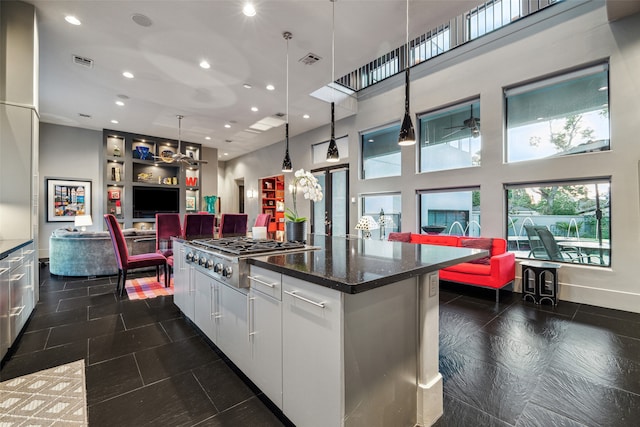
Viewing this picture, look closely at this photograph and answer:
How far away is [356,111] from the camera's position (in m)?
6.55

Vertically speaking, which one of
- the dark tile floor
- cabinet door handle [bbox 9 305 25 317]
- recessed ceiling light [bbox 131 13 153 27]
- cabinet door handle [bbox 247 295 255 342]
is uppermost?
recessed ceiling light [bbox 131 13 153 27]

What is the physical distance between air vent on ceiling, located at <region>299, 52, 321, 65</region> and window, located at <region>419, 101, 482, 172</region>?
2595 mm

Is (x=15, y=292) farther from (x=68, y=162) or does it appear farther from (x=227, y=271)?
(x=68, y=162)

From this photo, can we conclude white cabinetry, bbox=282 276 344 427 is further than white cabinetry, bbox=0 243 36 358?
No

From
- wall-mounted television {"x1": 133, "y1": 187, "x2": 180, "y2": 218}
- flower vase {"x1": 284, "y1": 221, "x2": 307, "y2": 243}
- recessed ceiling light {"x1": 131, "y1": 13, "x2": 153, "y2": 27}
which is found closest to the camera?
flower vase {"x1": 284, "y1": 221, "x2": 307, "y2": 243}

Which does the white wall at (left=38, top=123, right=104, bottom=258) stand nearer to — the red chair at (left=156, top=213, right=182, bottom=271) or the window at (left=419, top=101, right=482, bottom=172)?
the red chair at (left=156, top=213, right=182, bottom=271)

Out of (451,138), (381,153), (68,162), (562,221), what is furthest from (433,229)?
(68,162)

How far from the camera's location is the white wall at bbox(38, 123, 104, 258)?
22.8 feet

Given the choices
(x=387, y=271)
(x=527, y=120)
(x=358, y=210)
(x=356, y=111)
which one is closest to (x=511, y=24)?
(x=527, y=120)

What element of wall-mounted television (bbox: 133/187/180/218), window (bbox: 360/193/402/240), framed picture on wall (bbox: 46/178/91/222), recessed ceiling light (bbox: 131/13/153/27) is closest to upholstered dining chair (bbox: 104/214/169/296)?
recessed ceiling light (bbox: 131/13/153/27)

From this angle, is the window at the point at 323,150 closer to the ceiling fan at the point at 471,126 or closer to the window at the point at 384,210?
the window at the point at 384,210

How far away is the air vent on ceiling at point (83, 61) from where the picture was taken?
3977mm

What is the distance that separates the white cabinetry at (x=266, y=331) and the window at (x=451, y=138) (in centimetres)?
452

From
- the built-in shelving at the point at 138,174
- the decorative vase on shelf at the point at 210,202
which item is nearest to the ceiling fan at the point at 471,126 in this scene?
the built-in shelving at the point at 138,174
